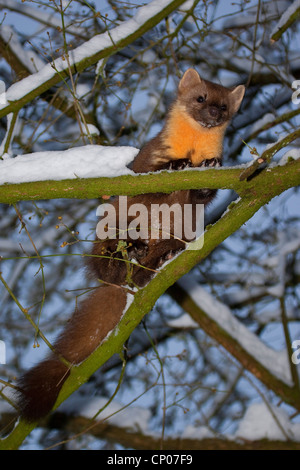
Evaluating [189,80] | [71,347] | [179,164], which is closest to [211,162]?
[179,164]

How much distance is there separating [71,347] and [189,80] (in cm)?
301

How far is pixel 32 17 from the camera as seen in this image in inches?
252

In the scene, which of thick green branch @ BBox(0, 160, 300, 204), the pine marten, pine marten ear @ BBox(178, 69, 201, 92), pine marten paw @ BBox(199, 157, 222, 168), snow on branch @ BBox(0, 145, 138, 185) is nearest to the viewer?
thick green branch @ BBox(0, 160, 300, 204)

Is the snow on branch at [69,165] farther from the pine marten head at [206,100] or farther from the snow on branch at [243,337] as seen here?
the snow on branch at [243,337]

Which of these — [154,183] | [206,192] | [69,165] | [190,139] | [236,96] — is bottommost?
[154,183]

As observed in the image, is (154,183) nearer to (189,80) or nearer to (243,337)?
(189,80)

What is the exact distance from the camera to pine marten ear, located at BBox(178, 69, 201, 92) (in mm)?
5887

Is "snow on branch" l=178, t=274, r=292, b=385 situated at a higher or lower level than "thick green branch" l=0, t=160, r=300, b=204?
higher

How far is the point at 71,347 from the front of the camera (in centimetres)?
462

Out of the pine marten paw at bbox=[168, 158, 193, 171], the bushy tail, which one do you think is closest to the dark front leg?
the pine marten paw at bbox=[168, 158, 193, 171]

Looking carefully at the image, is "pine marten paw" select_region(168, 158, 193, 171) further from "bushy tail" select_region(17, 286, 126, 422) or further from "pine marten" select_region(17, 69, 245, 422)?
"bushy tail" select_region(17, 286, 126, 422)

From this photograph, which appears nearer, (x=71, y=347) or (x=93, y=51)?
(x=71, y=347)
